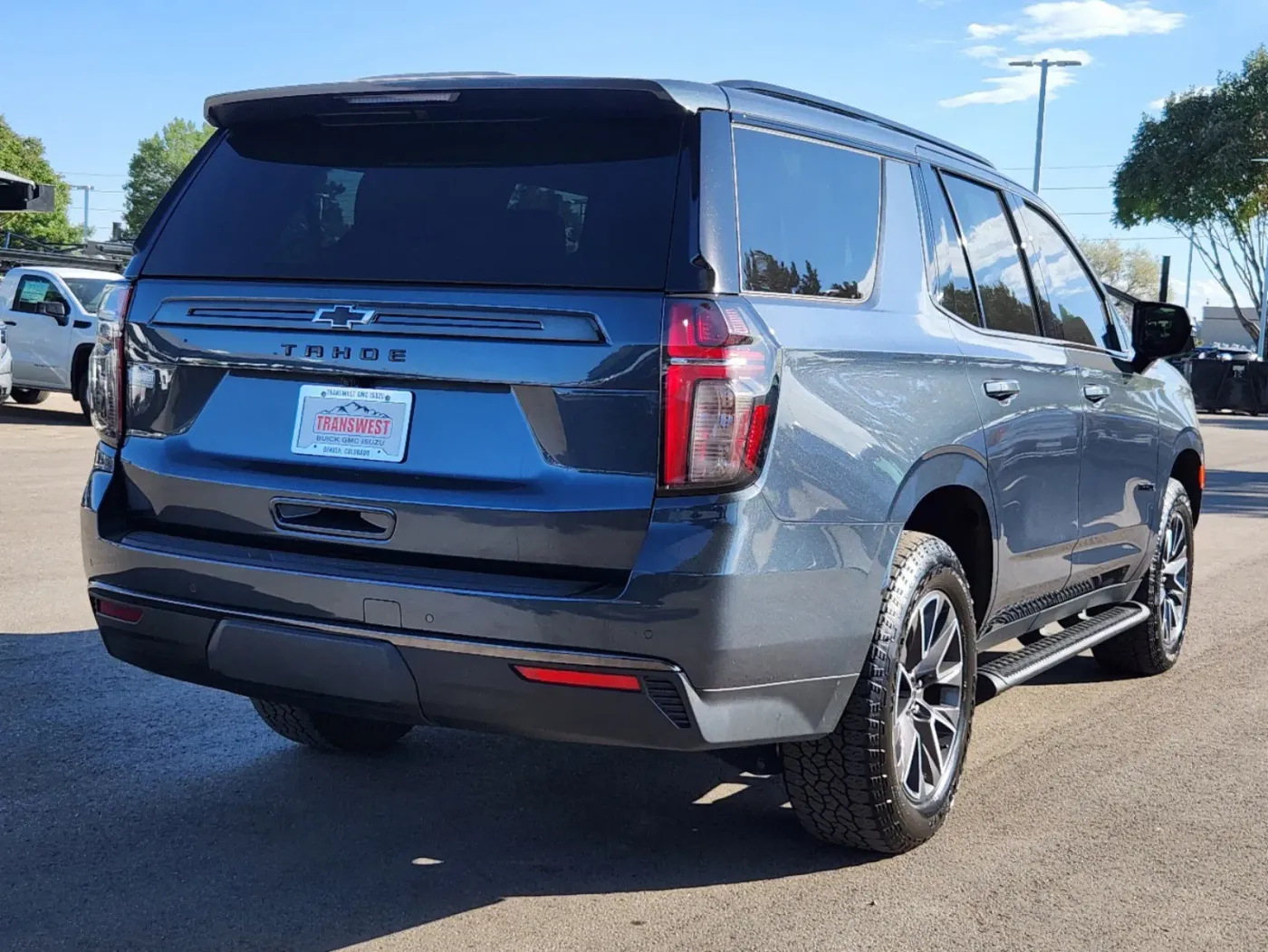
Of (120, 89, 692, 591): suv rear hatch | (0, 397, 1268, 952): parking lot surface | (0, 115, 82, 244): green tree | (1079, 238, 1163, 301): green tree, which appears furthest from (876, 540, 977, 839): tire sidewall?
(1079, 238, 1163, 301): green tree

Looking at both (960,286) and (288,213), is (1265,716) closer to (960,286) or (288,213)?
(960,286)

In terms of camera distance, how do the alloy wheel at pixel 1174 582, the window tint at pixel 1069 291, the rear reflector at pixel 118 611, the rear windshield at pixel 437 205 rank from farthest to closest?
the alloy wheel at pixel 1174 582 < the window tint at pixel 1069 291 < the rear reflector at pixel 118 611 < the rear windshield at pixel 437 205

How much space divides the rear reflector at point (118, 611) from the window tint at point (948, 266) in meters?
2.33

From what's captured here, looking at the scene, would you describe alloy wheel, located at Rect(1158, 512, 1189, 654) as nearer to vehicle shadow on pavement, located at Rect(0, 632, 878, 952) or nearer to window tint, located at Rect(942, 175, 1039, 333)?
window tint, located at Rect(942, 175, 1039, 333)

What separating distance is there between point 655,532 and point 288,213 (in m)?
1.29

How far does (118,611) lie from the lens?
3.61 metres

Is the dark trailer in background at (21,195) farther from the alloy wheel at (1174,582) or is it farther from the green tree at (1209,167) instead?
the green tree at (1209,167)

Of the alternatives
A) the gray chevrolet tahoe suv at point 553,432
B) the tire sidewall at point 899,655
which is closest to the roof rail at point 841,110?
the gray chevrolet tahoe suv at point 553,432

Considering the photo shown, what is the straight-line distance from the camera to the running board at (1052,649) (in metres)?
4.33

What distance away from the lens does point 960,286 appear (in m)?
4.38

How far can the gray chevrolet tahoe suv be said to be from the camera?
3.13 m

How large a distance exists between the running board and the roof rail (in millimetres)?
1626

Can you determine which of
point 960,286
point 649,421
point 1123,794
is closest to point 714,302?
point 649,421

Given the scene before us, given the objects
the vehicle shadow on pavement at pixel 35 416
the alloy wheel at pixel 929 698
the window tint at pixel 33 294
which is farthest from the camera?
the window tint at pixel 33 294
